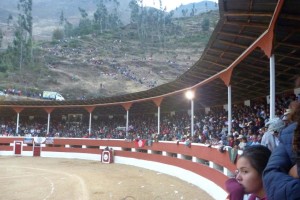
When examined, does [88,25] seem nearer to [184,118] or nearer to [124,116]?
[124,116]

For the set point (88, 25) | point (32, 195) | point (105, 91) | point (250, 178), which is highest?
point (88, 25)

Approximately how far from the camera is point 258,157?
199 cm

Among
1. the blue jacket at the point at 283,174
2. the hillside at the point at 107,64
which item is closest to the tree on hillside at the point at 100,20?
the hillside at the point at 107,64

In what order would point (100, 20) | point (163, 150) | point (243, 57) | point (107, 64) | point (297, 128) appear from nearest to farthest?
point (297, 128) < point (243, 57) < point (163, 150) < point (107, 64) < point (100, 20)

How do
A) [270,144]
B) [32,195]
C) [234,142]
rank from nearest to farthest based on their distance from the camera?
[270,144] → [234,142] → [32,195]

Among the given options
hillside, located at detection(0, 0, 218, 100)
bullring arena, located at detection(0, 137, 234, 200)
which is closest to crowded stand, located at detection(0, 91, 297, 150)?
bullring arena, located at detection(0, 137, 234, 200)

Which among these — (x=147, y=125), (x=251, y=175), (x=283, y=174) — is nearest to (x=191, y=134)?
(x=147, y=125)

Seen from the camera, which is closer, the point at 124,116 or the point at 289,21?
the point at 289,21

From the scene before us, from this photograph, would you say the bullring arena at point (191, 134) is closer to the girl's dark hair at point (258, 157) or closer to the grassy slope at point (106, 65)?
the girl's dark hair at point (258, 157)

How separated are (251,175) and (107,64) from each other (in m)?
91.5

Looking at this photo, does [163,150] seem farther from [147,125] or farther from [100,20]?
[100,20]

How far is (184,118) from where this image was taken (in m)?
27.7

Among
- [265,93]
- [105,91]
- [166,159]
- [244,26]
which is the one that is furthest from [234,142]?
[105,91]

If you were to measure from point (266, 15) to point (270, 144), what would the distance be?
17.4ft
